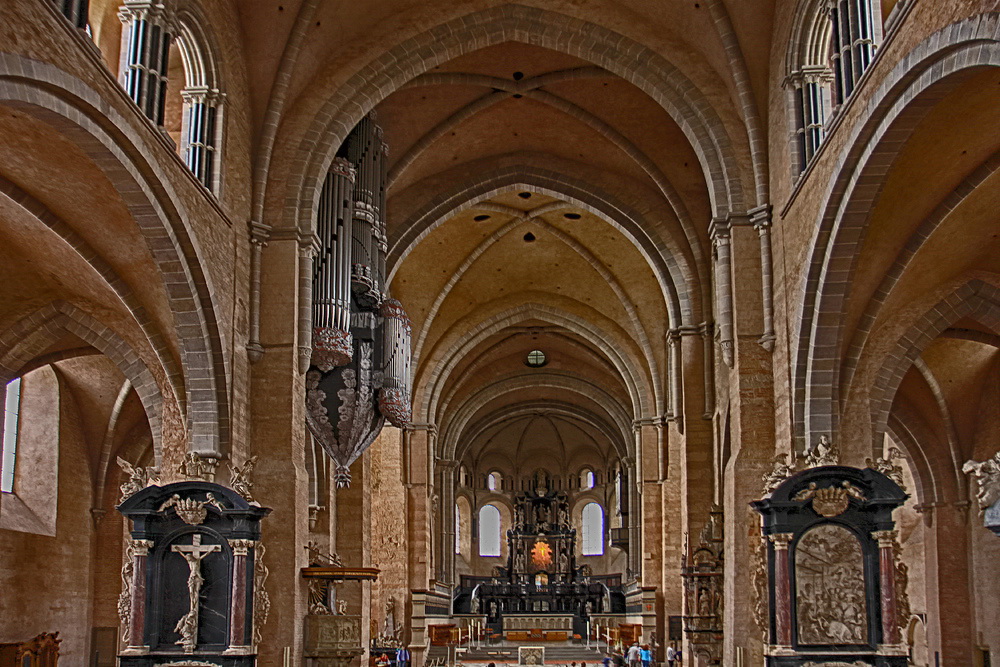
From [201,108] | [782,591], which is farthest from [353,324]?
[782,591]

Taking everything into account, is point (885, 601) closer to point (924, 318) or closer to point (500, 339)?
point (924, 318)

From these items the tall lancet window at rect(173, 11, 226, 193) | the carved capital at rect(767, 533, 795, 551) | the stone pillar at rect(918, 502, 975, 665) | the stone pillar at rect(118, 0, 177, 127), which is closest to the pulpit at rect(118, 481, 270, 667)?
the tall lancet window at rect(173, 11, 226, 193)

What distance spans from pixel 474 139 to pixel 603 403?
20167 mm

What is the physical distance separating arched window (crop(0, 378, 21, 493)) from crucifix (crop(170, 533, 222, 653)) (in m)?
9.62

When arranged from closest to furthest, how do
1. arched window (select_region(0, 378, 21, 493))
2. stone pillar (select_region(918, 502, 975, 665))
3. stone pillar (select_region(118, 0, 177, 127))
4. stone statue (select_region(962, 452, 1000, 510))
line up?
stone statue (select_region(962, 452, 1000, 510))
stone pillar (select_region(118, 0, 177, 127))
arched window (select_region(0, 378, 21, 493))
stone pillar (select_region(918, 502, 975, 665))

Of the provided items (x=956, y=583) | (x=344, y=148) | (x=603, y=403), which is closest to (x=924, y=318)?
(x=956, y=583)

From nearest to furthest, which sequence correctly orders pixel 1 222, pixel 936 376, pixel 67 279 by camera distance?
pixel 1 222, pixel 67 279, pixel 936 376

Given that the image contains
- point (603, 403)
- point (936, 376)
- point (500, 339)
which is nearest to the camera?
point (936, 376)

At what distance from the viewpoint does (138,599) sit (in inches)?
603

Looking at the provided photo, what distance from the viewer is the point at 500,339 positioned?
130ft

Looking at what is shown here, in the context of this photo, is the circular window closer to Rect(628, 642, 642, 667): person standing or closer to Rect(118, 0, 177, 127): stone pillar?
Rect(628, 642, 642, 667): person standing

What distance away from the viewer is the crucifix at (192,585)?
15328mm

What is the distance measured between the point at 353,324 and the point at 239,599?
660 cm

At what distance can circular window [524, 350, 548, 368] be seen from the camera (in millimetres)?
42875
